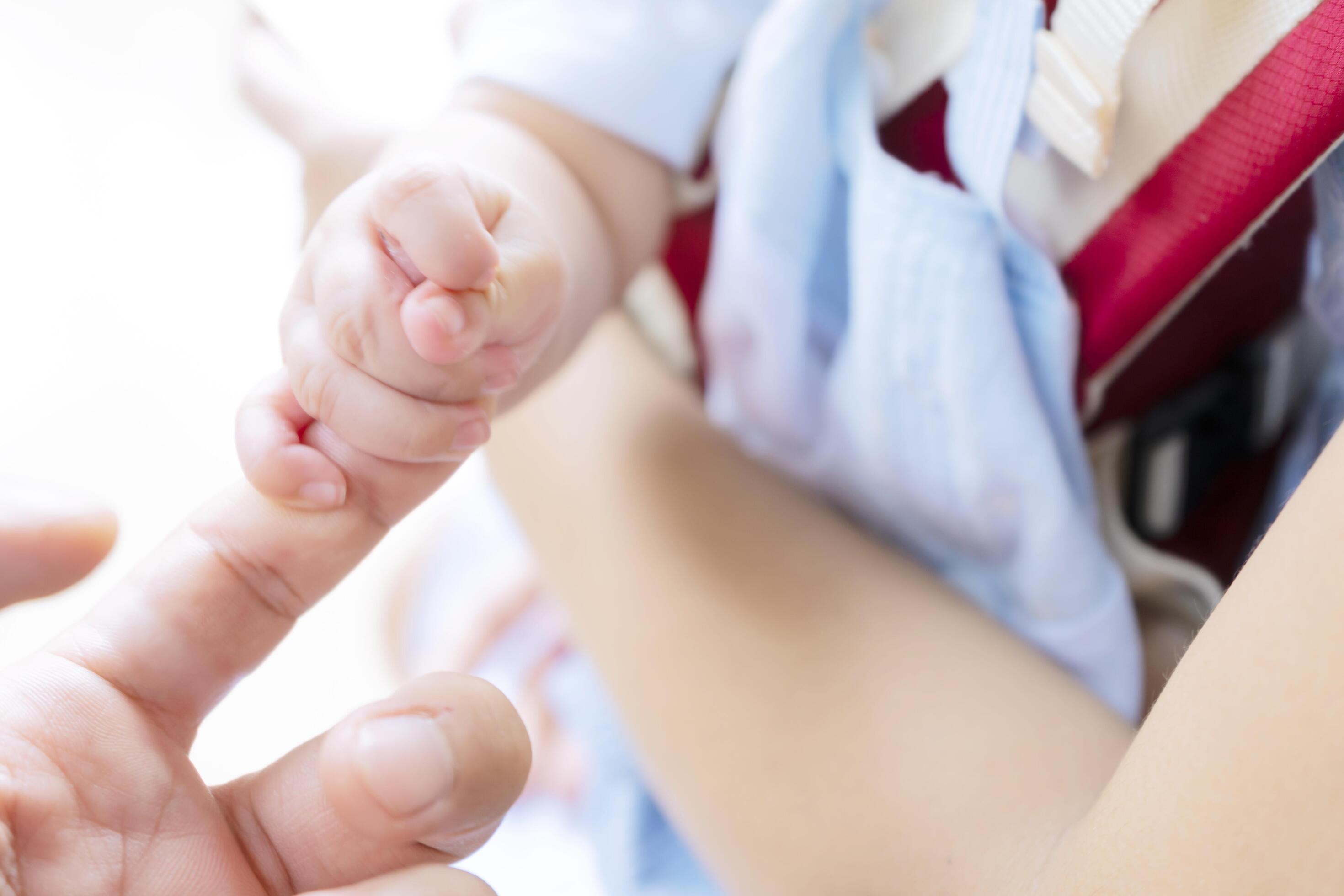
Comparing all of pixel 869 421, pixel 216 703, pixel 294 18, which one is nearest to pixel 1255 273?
pixel 869 421

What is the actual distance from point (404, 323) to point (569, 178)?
17 cm

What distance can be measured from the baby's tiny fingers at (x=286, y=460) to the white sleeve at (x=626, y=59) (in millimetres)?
188

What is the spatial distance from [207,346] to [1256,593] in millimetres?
627

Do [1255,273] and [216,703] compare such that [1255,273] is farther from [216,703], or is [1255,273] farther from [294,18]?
[294,18]

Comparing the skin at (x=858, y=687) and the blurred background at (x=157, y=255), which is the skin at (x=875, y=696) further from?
the blurred background at (x=157, y=255)

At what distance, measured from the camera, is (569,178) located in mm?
385

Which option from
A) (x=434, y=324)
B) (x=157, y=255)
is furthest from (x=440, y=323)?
(x=157, y=255)

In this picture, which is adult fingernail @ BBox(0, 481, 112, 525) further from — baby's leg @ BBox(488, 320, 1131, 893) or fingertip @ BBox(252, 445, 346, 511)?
baby's leg @ BBox(488, 320, 1131, 893)

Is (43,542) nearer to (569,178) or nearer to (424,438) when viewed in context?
(424,438)

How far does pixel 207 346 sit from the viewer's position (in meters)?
0.65

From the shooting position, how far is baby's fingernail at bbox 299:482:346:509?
256mm

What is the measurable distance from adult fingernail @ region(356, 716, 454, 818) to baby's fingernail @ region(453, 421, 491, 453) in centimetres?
8

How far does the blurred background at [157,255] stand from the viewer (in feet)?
2.02

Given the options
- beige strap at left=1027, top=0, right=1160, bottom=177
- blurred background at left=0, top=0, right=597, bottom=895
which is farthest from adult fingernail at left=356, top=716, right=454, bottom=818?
blurred background at left=0, top=0, right=597, bottom=895
